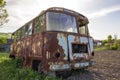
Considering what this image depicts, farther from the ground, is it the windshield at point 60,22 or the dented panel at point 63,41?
the windshield at point 60,22

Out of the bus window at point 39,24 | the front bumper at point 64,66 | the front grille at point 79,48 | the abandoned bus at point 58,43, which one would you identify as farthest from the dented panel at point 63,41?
the bus window at point 39,24

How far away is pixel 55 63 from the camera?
6.01 m

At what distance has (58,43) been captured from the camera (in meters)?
6.20

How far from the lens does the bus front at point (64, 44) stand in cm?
602

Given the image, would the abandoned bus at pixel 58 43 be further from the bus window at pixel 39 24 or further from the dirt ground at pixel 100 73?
the dirt ground at pixel 100 73

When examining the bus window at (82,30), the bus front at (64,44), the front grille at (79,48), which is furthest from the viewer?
the bus window at (82,30)

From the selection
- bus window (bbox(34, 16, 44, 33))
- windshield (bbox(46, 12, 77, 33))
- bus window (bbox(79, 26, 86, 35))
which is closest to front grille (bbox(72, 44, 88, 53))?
windshield (bbox(46, 12, 77, 33))

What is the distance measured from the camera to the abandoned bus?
238 inches

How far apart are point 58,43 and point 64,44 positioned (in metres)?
0.29

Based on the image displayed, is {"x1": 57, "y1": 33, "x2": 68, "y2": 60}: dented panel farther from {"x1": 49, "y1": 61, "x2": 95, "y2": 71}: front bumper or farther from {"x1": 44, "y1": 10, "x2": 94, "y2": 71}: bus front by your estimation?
{"x1": 49, "y1": 61, "x2": 95, "y2": 71}: front bumper

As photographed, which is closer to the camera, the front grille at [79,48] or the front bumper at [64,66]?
the front bumper at [64,66]

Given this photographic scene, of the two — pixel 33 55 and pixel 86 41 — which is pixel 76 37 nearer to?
pixel 86 41

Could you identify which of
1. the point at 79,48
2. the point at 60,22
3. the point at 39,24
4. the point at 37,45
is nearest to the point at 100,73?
the point at 79,48

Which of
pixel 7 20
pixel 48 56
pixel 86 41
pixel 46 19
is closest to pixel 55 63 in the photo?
pixel 48 56
